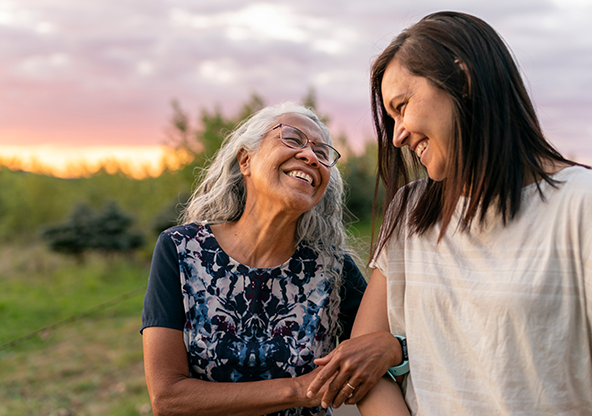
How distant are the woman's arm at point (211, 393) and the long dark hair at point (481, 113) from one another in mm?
881

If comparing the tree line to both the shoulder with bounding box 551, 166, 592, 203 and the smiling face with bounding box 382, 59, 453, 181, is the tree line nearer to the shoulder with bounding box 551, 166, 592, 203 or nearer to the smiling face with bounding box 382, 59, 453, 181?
the smiling face with bounding box 382, 59, 453, 181

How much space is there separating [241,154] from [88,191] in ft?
51.6

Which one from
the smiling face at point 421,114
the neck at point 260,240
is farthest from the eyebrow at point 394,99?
the neck at point 260,240

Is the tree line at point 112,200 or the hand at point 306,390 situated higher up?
the hand at point 306,390

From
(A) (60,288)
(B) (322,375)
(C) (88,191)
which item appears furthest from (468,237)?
(C) (88,191)

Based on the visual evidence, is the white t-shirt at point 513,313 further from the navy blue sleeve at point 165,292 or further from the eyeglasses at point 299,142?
the navy blue sleeve at point 165,292

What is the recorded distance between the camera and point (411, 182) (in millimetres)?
1908

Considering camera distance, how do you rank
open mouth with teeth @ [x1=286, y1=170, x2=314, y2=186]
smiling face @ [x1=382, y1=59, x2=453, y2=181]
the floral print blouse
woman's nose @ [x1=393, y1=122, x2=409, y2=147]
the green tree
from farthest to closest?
the green tree < open mouth with teeth @ [x1=286, y1=170, x2=314, y2=186] < the floral print blouse < woman's nose @ [x1=393, y1=122, x2=409, y2=147] < smiling face @ [x1=382, y1=59, x2=453, y2=181]

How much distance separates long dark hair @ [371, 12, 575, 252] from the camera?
56.8 inches

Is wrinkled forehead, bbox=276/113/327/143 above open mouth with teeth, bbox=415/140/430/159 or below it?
above

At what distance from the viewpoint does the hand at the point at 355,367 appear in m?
1.67

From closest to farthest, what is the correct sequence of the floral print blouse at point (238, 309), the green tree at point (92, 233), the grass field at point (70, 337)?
the floral print blouse at point (238, 309) → the grass field at point (70, 337) → the green tree at point (92, 233)

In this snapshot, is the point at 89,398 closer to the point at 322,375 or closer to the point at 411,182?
the point at 322,375

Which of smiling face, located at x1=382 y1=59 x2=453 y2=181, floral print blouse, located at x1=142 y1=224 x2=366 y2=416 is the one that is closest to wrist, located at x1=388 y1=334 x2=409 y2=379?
floral print blouse, located at x1=142 y1=224 x2=366 y2=416
